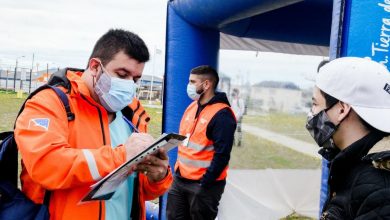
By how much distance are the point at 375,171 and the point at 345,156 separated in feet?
0.43

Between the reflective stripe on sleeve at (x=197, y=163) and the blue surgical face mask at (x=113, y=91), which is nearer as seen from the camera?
the blue surgical face mask at (x=113, y=91)

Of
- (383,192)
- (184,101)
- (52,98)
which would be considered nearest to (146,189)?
(52,98)

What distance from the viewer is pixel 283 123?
15.7 feet

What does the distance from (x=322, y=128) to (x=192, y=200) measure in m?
2.20

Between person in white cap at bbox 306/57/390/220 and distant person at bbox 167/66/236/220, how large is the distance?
192 cm

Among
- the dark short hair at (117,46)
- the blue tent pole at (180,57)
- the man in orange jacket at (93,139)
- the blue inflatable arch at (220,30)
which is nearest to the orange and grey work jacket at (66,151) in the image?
the man in orange jacket at (93,139)

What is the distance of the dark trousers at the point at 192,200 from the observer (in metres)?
3.38

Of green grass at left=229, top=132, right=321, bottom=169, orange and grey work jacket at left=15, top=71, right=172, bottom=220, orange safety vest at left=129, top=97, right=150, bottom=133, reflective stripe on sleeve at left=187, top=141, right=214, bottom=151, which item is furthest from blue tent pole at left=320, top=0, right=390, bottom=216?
green grass at left=229, top=132, right=321, bottom=169

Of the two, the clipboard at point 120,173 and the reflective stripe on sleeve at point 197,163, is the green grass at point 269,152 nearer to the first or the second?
the reflective stripe on sleeve at point 197,163

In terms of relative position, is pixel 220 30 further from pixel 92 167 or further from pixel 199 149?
pixel 92 167

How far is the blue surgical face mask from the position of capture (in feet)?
5.10

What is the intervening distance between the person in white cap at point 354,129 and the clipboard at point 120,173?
0.51 meters

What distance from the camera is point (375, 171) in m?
1.14

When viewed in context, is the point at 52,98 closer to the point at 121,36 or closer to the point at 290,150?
the point at 121,36
